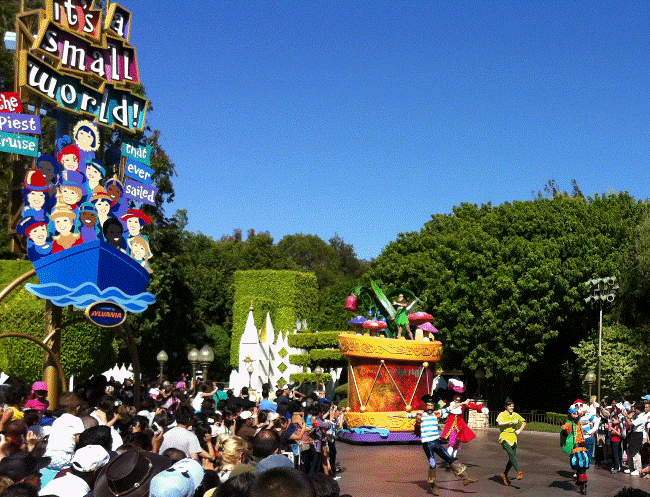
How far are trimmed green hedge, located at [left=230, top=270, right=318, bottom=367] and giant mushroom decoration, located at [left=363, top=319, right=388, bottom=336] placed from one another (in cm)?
2649

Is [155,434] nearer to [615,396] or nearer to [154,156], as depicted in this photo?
[615,396]

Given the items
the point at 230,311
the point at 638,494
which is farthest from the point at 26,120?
the point at 230,311

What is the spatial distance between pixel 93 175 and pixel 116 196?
0.67m

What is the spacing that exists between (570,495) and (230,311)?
1827 inches

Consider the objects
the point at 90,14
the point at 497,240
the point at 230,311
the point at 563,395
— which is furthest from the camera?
the point at 230,311

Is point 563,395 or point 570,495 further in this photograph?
point 563,395

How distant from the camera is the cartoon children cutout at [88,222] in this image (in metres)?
15.8

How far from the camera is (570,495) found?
574 inches

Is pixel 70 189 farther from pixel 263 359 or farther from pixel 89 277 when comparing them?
pixel 263 359

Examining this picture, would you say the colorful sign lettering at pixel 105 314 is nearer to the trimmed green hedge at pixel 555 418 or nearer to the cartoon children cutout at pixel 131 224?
the cartoon children cutout at pixel 131 224

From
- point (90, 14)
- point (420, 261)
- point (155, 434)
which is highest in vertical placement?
point (90, 14)

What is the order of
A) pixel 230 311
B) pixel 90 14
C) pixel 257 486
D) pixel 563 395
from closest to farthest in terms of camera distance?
pixel 257 486
pixel 90 14
pixel 563 395
pixel 230 311

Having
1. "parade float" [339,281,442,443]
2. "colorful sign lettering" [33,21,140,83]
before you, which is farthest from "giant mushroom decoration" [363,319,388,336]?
"colorful sign lettering" [33,21,140,83]

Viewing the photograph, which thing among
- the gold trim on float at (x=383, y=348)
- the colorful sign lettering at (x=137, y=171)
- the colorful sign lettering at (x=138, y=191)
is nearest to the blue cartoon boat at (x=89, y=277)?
the colorful sign lettering at (x=138, y=191)
